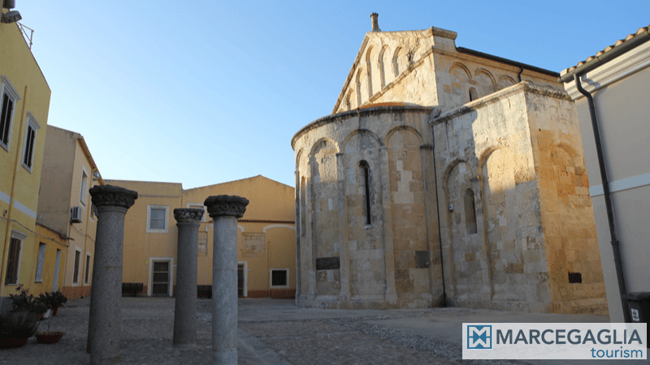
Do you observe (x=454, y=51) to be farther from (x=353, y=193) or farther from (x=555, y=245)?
(x=555, y=245)

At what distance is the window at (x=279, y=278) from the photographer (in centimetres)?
2478

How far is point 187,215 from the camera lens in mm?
7398

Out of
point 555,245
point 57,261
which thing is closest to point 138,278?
point 57,261

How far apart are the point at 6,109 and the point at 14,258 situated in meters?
3.49

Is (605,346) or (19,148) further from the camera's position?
(19,148)

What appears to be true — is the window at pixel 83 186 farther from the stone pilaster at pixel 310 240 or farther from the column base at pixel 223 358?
the column base at pixel 223 358

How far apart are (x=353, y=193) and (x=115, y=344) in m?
10.1

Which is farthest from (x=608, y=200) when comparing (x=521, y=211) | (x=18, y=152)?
(x=18, y=152)

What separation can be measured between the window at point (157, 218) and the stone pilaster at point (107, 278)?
19996 mm

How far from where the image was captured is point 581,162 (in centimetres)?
A: 1249

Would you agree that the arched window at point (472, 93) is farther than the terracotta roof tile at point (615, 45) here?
Yes

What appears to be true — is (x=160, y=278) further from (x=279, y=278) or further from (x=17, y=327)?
(x=17, y=327)

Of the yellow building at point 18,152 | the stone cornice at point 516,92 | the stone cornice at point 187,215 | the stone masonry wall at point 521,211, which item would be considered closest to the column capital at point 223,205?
the stone cornice at point 187,215

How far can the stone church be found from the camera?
11.6m
